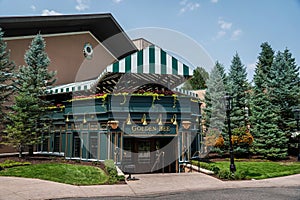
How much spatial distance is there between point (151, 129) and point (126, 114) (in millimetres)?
1670

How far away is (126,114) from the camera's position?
14.7m

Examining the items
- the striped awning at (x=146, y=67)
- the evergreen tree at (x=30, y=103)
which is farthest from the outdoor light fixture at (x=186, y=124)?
the evergreen tree at (x=30, y=103)

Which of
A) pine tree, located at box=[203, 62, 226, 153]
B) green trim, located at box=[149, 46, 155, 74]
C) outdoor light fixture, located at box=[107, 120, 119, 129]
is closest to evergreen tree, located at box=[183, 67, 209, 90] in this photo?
pine tree, located at box=[203, 62, 226, 153]

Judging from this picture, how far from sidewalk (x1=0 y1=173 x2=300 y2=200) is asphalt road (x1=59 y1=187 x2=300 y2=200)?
51 cm

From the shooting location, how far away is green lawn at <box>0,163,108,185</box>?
11.2 metres

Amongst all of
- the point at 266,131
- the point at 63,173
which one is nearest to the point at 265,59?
the point at 266,131

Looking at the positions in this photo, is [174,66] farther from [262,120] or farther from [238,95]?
[262,120]

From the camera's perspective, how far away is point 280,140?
20.5 m

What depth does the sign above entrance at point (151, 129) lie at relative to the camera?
575 inches

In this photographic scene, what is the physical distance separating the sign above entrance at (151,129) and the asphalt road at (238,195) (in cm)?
541

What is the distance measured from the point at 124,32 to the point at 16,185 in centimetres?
1936

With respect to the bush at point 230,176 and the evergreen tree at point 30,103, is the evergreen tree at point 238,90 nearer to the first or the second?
the bush at point 230,176

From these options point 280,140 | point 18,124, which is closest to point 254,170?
point 280,140

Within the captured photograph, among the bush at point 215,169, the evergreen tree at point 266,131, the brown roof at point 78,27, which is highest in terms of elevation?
the brown roof at point 78,27
